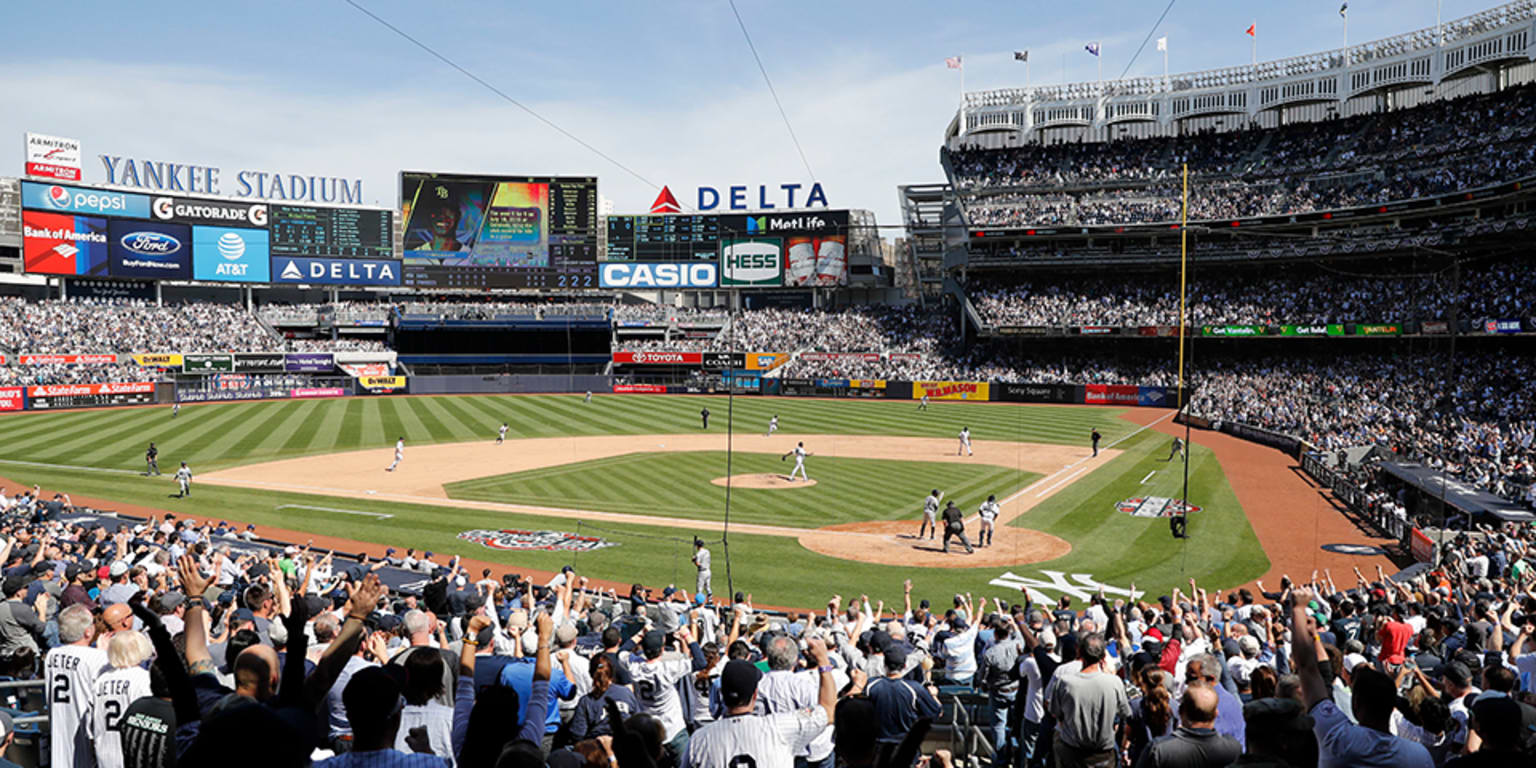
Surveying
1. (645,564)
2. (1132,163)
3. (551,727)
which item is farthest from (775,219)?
(551,727)

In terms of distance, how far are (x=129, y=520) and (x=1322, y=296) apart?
63658 mm

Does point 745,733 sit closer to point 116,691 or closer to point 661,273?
point 116,691

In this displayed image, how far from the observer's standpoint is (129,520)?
74.5 feet

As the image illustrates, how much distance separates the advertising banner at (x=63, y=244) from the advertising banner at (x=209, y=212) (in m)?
4.43

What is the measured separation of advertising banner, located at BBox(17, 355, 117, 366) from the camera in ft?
196

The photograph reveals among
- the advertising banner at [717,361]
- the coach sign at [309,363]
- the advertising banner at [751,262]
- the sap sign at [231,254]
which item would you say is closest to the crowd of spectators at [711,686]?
the advertising banner at [717,361]

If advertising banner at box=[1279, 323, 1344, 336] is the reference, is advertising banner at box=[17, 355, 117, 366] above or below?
below

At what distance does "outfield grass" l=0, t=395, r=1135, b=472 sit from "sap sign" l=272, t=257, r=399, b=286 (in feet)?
70.1

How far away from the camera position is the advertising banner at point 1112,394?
6194 cm

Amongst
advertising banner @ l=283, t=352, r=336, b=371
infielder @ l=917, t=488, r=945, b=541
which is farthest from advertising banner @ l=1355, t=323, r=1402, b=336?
advertising banner @ l=283, t=352, r=336, b=371

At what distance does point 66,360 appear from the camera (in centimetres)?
6138

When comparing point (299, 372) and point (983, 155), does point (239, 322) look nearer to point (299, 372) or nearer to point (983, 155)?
point (299, 372)

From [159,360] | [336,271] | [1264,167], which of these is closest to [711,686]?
[159,360]

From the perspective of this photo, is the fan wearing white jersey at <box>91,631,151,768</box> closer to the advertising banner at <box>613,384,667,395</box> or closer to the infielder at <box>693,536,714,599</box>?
the infielder at <box>693,536,714,599</box>
